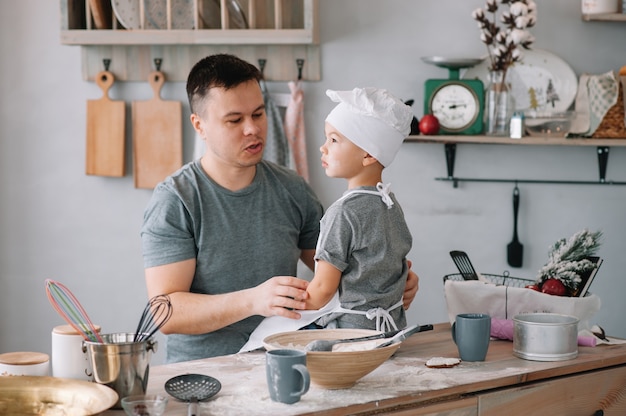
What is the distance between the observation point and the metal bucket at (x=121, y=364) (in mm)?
1597

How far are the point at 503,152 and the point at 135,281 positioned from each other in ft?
5.21

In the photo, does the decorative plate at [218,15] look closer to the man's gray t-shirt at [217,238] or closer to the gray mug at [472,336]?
the man's gray t-shirt at [217,238]

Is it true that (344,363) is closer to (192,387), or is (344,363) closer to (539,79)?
(192,387)

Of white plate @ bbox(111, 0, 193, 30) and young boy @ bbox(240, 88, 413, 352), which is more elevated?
white plate @ bbox(111, 0, 193, 30)

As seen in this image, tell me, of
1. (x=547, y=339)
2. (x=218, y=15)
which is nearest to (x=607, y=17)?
(x=218, y=15)

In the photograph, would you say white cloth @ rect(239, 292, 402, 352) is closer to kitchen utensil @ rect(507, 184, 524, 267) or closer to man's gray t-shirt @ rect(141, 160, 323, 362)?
man's gray t-shirt @ rect(141, 160, 323, 362)

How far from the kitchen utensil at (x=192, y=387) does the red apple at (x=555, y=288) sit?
2.94 feet

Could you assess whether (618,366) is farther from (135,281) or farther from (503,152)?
(135,281)

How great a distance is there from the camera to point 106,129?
11.5ft

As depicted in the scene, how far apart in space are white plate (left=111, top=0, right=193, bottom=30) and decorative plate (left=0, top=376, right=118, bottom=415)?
A: 203 centimetres

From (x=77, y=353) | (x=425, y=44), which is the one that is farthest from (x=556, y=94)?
(x=77, y=353)

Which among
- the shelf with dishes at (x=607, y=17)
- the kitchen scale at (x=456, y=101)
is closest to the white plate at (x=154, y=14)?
the kitchen scale at (x=456, y=101)

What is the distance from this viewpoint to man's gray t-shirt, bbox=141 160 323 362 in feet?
7.71

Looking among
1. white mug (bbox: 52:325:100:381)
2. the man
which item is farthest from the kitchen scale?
white mug (bbox: 52:325:100:381)
